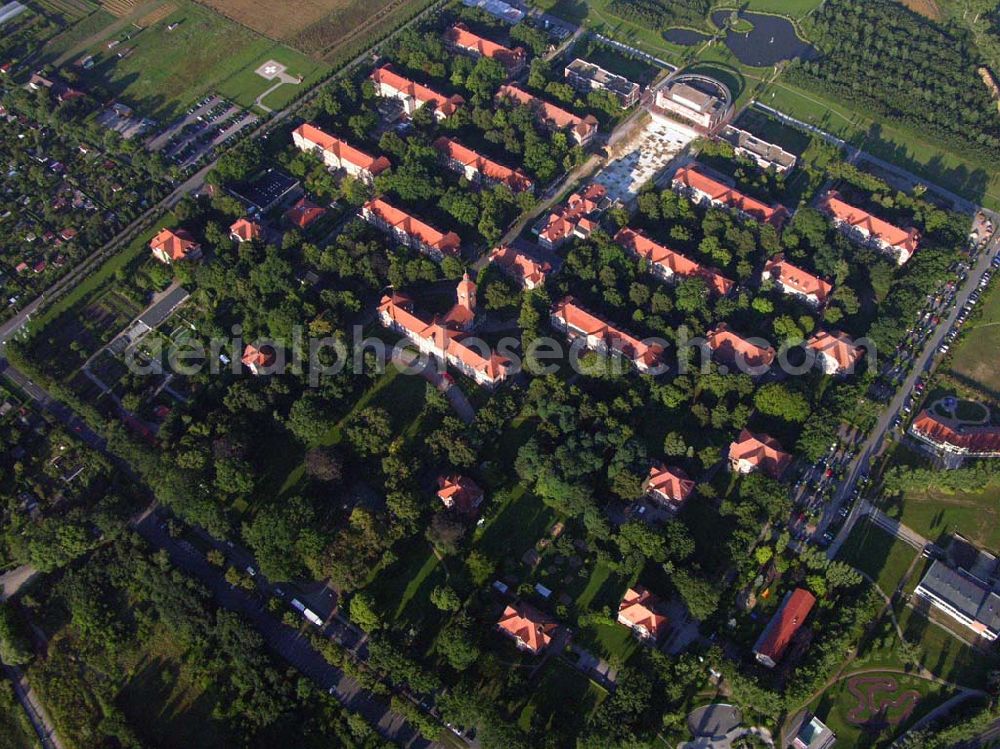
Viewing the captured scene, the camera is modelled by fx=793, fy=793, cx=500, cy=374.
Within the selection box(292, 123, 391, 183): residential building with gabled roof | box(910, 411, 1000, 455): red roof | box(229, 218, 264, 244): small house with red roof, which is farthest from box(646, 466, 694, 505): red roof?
box(229, 218, 264, 244): small house with red roof

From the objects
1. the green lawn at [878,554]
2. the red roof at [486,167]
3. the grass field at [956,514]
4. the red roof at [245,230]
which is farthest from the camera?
the red roof at [486,167]

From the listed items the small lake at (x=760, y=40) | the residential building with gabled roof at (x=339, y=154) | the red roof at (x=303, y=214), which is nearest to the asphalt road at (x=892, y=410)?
the small lake at (x=760, y=40)

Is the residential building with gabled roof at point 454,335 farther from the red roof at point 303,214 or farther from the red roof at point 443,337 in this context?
the red roof at point 303,214

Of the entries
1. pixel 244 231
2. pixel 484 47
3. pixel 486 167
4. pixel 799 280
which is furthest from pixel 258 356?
pixel 484 47

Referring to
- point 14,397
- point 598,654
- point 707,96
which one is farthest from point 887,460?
point 14,397

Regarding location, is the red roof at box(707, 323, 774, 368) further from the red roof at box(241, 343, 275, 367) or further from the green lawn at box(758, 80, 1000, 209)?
the red roof at box(241, 343, 275, 367)

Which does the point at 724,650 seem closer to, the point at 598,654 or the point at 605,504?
the point at 598,654

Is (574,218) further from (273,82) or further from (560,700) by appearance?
(560,700)
